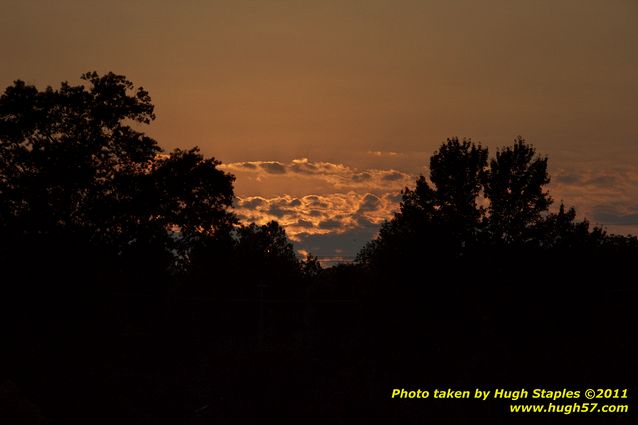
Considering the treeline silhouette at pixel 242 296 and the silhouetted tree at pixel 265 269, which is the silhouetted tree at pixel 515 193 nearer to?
the treeline silhouette at pixel 242 296

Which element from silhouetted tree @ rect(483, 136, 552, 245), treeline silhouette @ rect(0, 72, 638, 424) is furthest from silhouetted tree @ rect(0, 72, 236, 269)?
silhouetted tree @ rect(483, 136, 552, 245)

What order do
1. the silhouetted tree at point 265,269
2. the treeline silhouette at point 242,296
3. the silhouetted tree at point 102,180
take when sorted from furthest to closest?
1. the silhouetted tree at point 265,269
2. the silhouetted tree at point 102,180
3. the treeline silhouette at point 242,296

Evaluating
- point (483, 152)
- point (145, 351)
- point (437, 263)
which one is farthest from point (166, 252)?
point (483, 152)

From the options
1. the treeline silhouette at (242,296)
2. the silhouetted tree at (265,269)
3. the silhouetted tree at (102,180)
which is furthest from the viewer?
the silhouetted tree at (265,269)

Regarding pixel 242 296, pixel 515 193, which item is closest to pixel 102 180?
pixel 242 296

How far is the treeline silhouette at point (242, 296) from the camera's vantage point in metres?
30.1

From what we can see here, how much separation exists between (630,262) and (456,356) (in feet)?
51.5

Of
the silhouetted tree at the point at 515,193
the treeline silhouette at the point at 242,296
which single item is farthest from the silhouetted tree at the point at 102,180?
the silhouetted tree at the point at 515,193

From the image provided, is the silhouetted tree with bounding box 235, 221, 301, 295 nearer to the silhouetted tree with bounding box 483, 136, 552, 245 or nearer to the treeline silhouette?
the treeline silhouette

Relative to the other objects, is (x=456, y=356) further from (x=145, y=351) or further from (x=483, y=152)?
(x=483, y=152)

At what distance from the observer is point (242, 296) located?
54219mm

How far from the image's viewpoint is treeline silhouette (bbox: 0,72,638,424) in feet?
98.7

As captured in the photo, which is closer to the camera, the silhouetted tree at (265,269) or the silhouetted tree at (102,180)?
the silhouetted tree at (102,180)

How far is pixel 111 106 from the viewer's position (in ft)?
165
